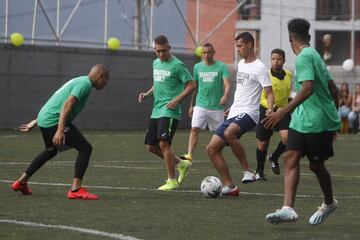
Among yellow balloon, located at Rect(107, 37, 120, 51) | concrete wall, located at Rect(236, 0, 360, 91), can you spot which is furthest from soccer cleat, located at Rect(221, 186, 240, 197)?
concrete wall, located at Rect(236, 0, 360, 91)

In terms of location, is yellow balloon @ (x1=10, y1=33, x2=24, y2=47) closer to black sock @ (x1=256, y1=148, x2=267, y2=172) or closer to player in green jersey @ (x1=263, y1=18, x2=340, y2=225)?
black sock @ (x1=256, y1=148, x2=267, y2=172)

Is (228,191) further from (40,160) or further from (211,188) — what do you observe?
(40,160)

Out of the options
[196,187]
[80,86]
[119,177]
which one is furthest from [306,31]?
[119,177]

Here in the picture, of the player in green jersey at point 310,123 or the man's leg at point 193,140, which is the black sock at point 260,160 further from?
the player in green jersey at point 310,123

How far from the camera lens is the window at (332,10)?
155 feet

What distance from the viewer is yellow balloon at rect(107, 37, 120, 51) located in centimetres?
3303

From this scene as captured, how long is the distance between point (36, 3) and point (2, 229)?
23.7 metres

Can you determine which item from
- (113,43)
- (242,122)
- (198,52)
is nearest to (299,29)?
(242,122)

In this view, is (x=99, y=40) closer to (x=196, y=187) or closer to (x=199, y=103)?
(x=199, y=103)

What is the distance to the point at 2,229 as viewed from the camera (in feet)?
27.9

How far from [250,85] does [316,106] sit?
3.72 metres

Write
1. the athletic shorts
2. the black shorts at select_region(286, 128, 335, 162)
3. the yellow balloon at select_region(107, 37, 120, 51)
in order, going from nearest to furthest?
1. the black shorts at select_region(286, 128, 335, 162)
2. the athletic shorts
3. the yellow balloon at select_region(107, 37, 120, 51)

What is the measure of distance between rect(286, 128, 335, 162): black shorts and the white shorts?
7.58 meters

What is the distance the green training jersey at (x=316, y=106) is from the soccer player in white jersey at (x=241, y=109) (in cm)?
282
